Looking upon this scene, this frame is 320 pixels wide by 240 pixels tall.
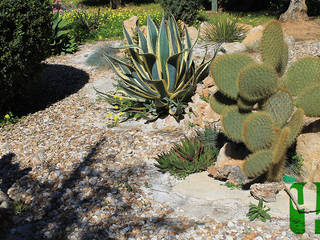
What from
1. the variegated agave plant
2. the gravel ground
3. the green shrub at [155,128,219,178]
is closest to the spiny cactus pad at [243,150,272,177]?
the gravel ground

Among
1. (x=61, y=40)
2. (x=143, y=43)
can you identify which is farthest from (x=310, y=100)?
(x=61, y=40)

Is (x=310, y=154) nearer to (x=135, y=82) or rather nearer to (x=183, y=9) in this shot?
(x=135, y=82)

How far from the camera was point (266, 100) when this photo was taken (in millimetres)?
3150

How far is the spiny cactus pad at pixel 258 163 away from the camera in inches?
115

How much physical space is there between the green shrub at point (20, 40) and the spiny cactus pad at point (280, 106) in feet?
11.8

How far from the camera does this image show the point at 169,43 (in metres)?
4.84

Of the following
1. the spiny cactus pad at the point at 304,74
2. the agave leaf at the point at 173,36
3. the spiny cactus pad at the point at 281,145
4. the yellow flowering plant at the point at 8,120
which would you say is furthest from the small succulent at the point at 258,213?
the yellow flowering plant at the point at 8,120

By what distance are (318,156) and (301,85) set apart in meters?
0.74

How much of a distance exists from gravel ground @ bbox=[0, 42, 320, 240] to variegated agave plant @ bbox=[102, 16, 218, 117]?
0.47m

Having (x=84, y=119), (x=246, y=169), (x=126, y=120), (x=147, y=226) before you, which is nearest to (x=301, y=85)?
(x=246, y=169)

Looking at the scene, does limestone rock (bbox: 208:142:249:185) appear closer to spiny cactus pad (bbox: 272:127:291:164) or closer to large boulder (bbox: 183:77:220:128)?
spiny cactus pad (bbox: 272:127:291:164)

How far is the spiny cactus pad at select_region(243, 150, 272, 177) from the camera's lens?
2.91 meters

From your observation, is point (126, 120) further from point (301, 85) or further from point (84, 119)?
point (301, 85)

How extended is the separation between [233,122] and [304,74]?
0.85 metres
